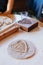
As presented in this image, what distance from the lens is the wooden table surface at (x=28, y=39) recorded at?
2.69ft

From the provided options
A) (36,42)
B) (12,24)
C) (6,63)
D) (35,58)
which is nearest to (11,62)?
(6,63)

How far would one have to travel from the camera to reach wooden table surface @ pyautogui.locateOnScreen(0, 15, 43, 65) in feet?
2.69

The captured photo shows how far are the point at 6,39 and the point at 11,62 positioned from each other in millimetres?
242

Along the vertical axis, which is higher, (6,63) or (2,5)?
(2,5)

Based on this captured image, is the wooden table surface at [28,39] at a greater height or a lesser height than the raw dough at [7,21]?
lesser

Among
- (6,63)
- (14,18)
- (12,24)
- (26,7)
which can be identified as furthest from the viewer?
(26,7)

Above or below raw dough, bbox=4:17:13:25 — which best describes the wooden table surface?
below

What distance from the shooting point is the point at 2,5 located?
169 cm

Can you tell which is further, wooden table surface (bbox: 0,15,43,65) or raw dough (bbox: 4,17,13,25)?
raw dough (bbox: 4,17,13,25)

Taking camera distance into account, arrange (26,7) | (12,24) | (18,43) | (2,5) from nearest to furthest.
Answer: (18,43)
(12,24)
(2,5)
(26,7)

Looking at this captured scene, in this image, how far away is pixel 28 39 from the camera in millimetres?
1017

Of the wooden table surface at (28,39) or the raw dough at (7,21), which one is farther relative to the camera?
the raw dough at (7,21)

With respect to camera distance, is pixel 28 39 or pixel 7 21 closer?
pixel 28 39

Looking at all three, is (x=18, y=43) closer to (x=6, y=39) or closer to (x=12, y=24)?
(x=6, y=39)
